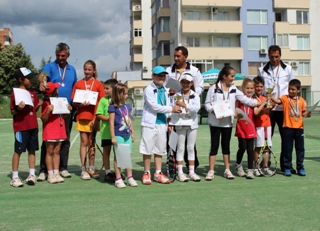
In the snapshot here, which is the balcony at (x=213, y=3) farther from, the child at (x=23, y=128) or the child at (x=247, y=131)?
the child at (x=23, y=128)

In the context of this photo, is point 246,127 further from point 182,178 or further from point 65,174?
point 65,174

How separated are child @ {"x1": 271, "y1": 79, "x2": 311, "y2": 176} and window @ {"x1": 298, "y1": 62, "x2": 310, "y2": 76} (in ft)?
130

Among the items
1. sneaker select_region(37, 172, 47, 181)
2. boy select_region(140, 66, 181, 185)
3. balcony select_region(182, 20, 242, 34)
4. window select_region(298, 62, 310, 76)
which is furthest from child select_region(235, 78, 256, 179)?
window select_region(298, 62, 310, 76)

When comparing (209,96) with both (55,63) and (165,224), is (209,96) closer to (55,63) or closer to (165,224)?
(55,63)

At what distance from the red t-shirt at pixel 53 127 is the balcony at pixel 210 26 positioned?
120 feet

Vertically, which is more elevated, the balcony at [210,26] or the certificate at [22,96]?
the balcony at [210,26]

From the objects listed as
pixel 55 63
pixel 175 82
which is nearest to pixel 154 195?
pixel 175 82

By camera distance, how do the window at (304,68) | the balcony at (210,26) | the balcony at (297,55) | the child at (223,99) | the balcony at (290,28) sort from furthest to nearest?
1. the window at (304,68)
2. the balcony at (297,55)
3. the balcony at (290,28)
4. the balcony at (210,26)
5. the child at (223,99)

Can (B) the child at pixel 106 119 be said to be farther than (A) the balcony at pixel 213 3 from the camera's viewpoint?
No

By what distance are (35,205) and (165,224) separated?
5.75 feet

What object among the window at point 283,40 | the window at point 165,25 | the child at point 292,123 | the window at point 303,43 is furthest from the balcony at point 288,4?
the child at point 292,123

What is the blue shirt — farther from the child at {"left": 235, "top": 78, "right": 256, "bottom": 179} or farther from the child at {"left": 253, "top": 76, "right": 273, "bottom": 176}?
the child at {"left": 253, "top": 76, "right": 273, "bottom": 176}

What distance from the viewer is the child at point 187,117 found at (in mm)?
6641

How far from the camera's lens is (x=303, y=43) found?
4509 cm
